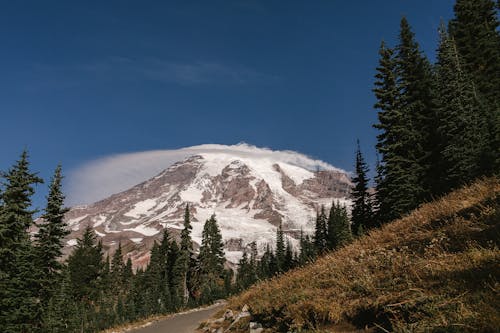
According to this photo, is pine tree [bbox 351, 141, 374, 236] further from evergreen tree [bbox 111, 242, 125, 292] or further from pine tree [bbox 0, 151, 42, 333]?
evergreen tree [bbox 111, 242, 125, 292]

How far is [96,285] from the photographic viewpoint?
80000 mm

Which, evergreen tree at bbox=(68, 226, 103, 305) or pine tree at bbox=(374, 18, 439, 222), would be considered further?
evergreen tree at bbox=(68, 226, 103, 305)

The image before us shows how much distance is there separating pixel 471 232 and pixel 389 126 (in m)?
26.5

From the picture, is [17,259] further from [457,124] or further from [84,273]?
[84,273]

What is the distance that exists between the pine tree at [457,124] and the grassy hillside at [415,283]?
16.2 metres

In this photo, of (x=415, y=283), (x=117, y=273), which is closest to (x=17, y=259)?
(x=415, y=283)

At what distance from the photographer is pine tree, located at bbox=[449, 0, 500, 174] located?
32938 millimetres

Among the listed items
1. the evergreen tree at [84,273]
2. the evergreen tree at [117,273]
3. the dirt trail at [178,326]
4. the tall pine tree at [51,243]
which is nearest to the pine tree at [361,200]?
the dirt trail at [178,326]

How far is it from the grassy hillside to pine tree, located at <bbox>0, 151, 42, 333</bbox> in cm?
2017

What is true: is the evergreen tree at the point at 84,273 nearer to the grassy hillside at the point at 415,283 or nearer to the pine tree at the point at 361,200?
the pine tree at the point at 361,200

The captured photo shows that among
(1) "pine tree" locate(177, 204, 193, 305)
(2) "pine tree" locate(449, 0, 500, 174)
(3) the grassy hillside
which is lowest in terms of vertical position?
(3) the grassy hillside

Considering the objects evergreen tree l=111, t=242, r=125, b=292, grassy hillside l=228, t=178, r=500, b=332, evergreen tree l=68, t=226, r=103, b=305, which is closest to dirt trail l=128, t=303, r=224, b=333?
grassy hillside l=228, t=178, r=500, b=332

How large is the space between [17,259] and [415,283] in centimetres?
2729

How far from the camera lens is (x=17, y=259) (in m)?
24.4
